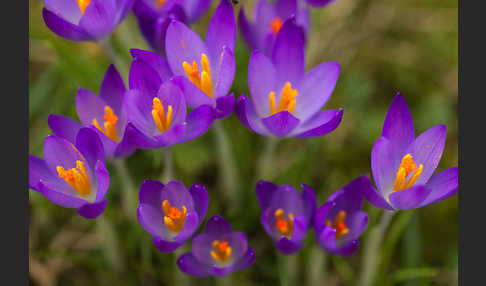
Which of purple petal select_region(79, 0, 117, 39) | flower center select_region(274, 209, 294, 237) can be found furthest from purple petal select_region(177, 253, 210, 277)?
purple petal select_region(79, 0, 117, 39)

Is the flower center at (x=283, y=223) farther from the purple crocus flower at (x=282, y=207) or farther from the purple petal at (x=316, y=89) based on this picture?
the purple petal at (x=316, y=89)

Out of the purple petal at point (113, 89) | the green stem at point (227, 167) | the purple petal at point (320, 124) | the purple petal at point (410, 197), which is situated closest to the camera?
the purple petal at point (410, 197)

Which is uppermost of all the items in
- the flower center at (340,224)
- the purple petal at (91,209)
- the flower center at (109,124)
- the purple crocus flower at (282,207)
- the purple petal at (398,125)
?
the flower center at (109,124)

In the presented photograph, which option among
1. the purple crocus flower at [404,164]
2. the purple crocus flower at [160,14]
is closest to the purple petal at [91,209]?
the purple crocus flower at [160,14]

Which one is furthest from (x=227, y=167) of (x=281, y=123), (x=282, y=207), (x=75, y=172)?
(x=75, y=172)

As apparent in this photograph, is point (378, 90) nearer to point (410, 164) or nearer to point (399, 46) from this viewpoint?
point (399, 46)

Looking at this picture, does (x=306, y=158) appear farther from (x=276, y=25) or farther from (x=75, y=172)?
(x=75, y=172)

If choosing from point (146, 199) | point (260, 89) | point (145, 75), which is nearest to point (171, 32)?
point (145, 75)
